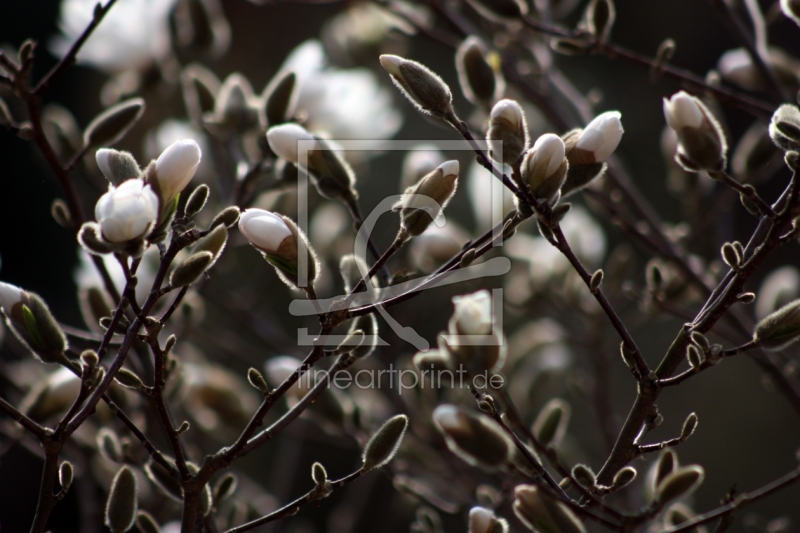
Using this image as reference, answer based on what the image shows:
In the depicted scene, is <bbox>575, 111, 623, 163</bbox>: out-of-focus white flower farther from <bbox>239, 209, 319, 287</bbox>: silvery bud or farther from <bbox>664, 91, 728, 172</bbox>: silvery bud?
<bbox>239, 209, 319, 287</bbox>: silvery bud

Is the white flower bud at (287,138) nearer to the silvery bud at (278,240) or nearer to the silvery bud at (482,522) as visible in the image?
the silvery bud at (278,240)

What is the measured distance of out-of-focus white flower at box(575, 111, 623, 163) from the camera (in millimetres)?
613

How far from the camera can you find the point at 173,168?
0.57 meters

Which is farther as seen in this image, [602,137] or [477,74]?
[477,74]

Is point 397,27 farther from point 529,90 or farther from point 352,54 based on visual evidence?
point 529,90

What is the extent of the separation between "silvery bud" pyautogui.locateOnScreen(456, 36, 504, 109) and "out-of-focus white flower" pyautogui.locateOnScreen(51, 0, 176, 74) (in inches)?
22.2

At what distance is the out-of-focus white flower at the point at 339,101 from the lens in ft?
3.50

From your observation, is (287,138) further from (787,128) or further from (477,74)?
(787,128)

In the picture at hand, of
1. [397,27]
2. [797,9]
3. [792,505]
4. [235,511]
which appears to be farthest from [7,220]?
[792,505]

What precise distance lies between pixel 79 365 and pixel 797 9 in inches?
28.8

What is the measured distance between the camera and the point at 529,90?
1.05 metres

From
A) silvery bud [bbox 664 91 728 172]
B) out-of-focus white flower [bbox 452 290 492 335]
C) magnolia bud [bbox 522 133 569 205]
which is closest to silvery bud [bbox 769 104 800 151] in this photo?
silvery bud [bbox 664 91 728 172]

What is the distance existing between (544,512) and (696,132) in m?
0.32

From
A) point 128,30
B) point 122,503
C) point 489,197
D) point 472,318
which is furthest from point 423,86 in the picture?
point 128,30
